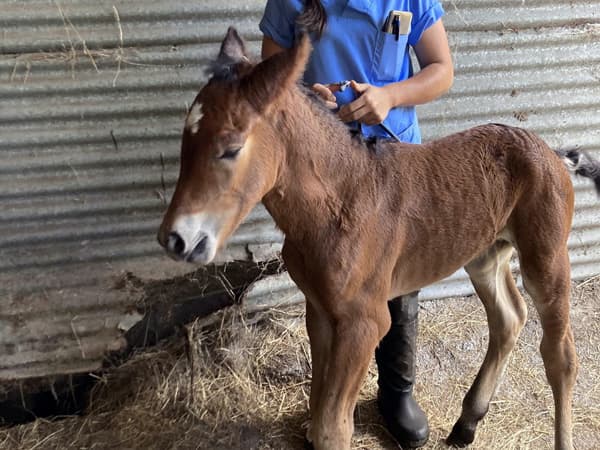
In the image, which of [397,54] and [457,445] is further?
[457,445]

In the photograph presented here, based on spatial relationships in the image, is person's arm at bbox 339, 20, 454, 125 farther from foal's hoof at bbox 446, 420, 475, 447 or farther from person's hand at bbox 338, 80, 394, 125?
foal's hoof at bbox 446, 420, 475, 447

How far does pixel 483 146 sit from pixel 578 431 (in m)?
1.57

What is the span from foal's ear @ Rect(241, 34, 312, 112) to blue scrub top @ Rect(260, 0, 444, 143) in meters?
0.46

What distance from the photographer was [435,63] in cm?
234

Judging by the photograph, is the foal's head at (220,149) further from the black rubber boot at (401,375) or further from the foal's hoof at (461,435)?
the foal's hoof at (461,435)

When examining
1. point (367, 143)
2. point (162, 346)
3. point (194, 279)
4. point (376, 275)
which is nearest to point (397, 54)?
point (367, 143)

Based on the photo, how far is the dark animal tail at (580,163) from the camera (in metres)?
2.52

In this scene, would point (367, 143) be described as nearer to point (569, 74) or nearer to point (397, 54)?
point (397, 54)

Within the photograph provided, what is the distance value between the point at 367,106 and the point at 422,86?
0.96ft

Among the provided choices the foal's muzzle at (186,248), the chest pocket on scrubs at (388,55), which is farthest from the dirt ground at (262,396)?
the chest pocket on scrubs at (388,55)

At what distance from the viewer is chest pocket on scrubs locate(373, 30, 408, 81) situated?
7.32 feet

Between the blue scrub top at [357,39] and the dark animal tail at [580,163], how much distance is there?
72 centimetres

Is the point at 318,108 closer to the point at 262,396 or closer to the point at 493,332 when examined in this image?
the point at 493,332

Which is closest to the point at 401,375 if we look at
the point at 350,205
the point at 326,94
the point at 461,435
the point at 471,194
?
the point at 461,435
